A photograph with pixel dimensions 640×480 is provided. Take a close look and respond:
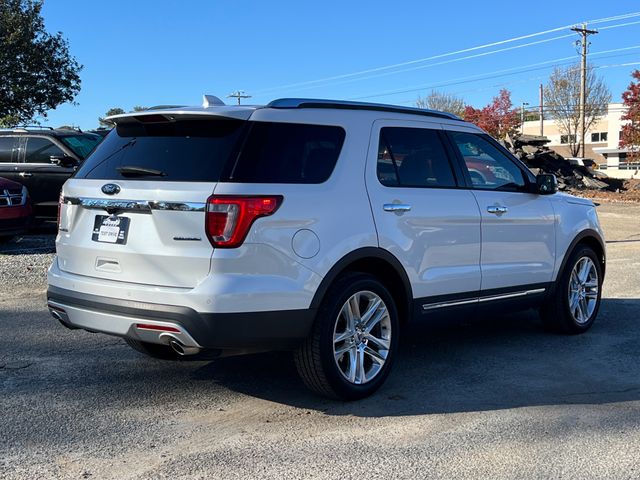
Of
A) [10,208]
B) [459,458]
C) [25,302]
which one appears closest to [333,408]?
[459,458]

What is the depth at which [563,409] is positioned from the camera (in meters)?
4.70

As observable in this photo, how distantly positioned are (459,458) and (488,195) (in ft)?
8.29

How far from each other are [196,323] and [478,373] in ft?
7.87

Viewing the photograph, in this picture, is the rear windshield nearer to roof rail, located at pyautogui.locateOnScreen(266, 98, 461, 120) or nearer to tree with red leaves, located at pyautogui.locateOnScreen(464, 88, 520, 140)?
roof rail, located at pyautogui.locateOnScreen(266, 98, 461, 120)

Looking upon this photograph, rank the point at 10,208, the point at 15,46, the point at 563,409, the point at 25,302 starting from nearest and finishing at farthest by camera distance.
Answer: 1. the point at 563,409
2. the point at 25,302
3. the point at 10,208
4. the point at 15,46

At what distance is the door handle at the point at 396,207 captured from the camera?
194 inches

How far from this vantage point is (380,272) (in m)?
5.07

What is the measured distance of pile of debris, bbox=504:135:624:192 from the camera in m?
29.0

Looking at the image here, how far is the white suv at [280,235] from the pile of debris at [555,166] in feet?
79.8

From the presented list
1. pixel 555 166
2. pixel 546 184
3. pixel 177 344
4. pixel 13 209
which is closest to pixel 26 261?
pixel 13 209

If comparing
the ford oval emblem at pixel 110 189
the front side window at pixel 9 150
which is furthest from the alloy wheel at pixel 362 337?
the front side window at pixel 9 150

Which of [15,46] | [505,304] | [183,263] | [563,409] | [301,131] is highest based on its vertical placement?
[15,46]

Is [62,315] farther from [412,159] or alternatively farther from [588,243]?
[588,243]

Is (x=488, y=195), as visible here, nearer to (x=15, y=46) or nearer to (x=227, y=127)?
(x=227, y=127)
